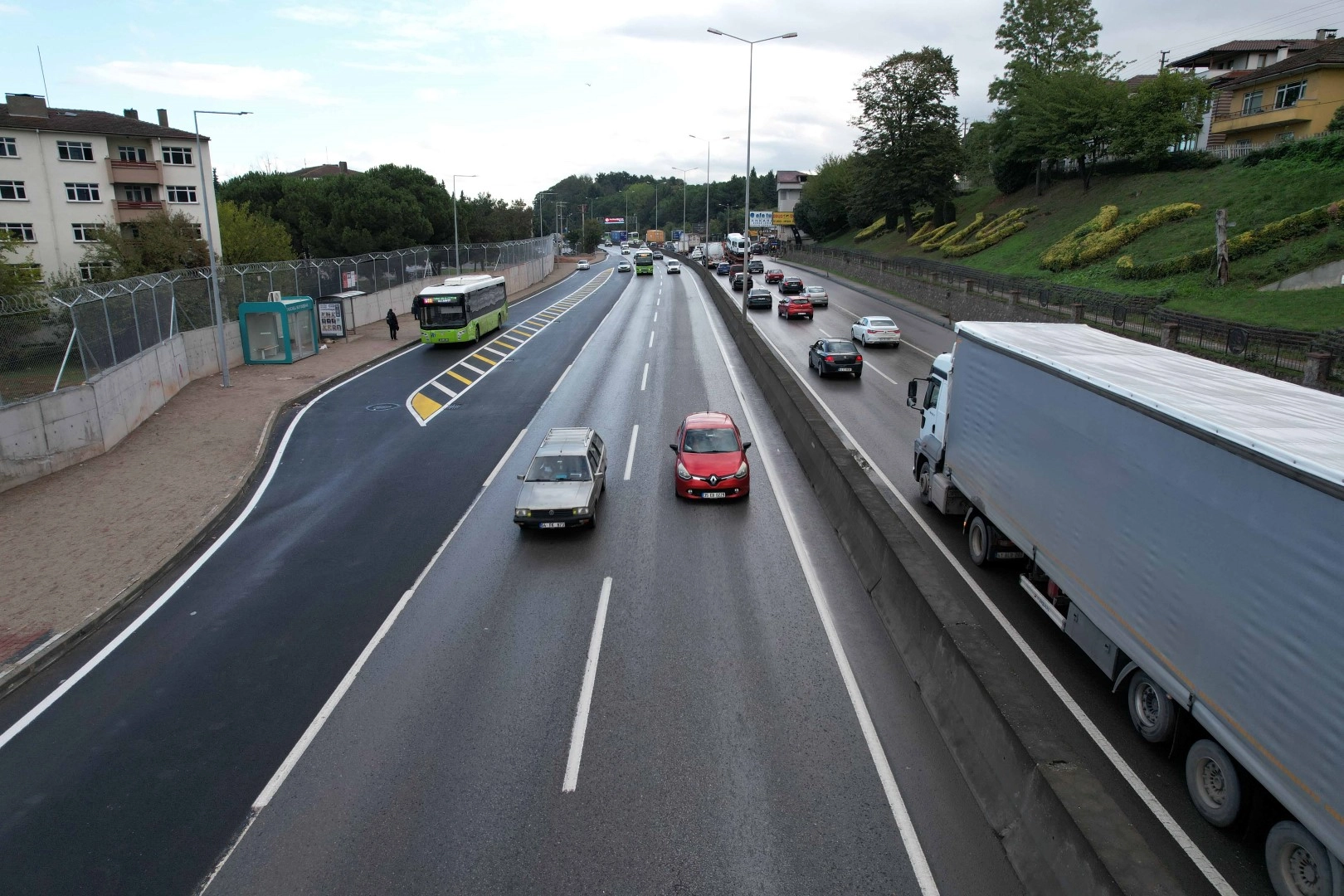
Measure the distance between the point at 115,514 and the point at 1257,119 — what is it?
6272cm

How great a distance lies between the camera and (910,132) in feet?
239

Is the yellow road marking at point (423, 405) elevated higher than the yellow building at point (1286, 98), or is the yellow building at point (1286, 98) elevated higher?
the yellow building at point (1286, 98)

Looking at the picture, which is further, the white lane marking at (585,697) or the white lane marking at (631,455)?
the white lane marking at (631,455)

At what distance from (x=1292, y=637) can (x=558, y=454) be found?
40.0 ft

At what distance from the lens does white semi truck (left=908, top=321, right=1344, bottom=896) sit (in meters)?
5.54

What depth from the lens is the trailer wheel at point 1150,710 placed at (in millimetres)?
7773

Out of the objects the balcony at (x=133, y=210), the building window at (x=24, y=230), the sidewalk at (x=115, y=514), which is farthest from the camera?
the balcony at (x=133, y=210)

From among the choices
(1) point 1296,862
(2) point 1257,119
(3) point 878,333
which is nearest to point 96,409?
(1) point 1296,862

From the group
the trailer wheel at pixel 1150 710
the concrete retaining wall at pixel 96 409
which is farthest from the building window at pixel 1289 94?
the concrete retaining wall at pixel 96 409

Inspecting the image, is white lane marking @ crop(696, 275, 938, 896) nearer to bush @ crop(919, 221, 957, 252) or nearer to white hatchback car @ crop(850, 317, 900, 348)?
white hatchback car @ crop(850, 317, 900, 348)

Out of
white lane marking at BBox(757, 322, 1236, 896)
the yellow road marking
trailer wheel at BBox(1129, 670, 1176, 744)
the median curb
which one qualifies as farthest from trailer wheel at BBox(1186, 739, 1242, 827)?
the yellow road marking

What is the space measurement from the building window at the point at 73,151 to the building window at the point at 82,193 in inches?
67.6

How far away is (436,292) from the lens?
121 feet

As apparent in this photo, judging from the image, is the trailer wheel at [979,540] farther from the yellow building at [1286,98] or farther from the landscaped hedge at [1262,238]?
the yellow building at [1286,98]
